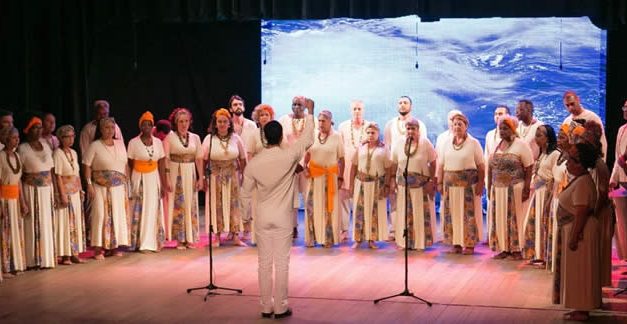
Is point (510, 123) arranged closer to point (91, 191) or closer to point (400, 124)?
point (400, 124)

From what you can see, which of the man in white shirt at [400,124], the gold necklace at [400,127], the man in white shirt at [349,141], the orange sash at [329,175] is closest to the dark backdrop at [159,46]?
the man in white shirt at [400,124]

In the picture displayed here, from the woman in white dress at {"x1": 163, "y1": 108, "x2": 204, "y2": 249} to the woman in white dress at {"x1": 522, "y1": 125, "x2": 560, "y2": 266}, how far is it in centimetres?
339

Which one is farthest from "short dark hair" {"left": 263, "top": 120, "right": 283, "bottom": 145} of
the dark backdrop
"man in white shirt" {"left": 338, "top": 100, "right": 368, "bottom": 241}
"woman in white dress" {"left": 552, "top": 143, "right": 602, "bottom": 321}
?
the dark backdrop

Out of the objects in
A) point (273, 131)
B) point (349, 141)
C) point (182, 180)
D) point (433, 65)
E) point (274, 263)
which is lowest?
point (274, 263)

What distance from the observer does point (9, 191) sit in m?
9.40

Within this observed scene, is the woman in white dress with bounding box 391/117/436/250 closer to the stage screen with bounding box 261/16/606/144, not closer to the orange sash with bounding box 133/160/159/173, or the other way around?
the orange sash with bounding box 133/160/159/173

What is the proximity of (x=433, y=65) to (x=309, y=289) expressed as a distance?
18.4ft

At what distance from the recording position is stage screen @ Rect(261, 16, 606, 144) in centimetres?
1317

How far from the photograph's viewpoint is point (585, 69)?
13.0 metres

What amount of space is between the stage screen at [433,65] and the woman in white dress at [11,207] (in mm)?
5345

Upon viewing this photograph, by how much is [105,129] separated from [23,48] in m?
1.73

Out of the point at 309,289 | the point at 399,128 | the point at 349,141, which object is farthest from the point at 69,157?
the point at 399,128

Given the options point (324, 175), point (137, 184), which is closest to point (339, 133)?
point (324, 175)

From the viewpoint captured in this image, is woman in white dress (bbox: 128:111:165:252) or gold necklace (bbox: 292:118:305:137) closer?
woman in white dress (bbox: 128:111:165:252)
